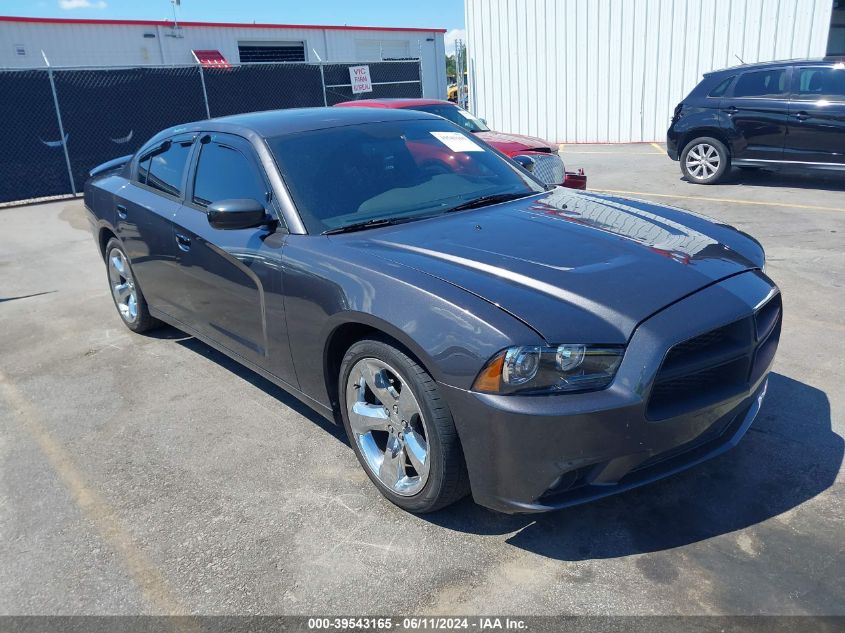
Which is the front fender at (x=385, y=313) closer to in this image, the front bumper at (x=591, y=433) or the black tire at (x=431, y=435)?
the black tire at (x=431, y=435)

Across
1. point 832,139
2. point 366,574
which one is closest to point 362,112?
point 366,574

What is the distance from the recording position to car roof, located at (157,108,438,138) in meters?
3.96

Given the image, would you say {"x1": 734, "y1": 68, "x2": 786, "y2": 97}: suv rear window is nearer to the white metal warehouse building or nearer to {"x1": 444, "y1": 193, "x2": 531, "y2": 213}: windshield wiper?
{"x1": 444, "y1": 193, "x2": 531, "y2": 213}: windshield wiper

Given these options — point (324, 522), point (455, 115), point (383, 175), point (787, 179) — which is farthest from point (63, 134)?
point (324, 522)

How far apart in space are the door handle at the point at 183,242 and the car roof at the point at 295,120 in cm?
66

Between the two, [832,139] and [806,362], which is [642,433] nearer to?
[806,362]

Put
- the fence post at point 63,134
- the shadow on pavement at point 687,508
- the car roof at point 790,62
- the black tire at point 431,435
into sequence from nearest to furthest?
the black tire at point 431,435 → the shadow on pavement at point 687,508 → the car roof at point 790,62 → the fence post at point 63,134

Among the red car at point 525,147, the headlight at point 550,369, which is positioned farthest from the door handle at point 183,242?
the red car at point 525,147

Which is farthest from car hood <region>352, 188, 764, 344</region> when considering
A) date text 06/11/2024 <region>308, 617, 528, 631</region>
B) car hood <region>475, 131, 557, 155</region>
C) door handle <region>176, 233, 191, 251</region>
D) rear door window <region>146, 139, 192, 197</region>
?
car hood <region>475, 131, 557, 155</region>

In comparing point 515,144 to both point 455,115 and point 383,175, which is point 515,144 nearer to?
point 455,115

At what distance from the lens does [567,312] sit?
104 inches

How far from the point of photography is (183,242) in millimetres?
4277

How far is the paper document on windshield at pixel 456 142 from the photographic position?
4.32m

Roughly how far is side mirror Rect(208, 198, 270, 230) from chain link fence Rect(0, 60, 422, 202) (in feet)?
38.8
